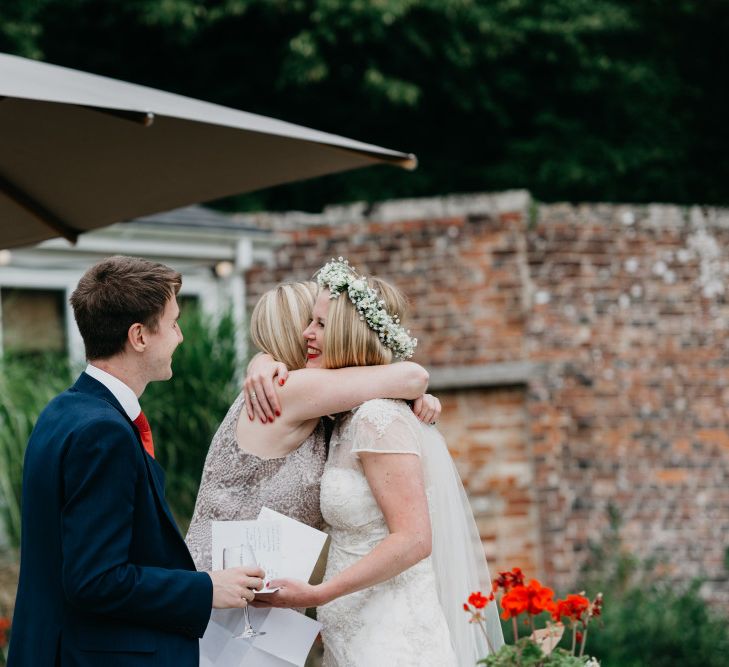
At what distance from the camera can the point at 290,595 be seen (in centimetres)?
306

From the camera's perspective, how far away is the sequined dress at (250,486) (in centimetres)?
330

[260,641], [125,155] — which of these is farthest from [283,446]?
[125,155]

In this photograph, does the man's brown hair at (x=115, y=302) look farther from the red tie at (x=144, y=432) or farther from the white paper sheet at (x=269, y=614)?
the white paper sheet at (x=269, y=614)

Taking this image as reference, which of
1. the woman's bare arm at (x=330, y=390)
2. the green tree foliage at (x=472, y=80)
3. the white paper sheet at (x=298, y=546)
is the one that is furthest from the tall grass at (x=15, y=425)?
the green tree foliage at (x=472, y=80)

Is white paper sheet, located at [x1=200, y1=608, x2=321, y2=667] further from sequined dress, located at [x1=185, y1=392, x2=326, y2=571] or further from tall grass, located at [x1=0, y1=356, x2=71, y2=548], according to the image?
tall grass, located at [x1=0, y1=356, x2=71, y2=548]

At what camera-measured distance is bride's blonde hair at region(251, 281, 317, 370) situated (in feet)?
11.5

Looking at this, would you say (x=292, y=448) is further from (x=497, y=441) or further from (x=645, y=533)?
(x=645, y=533)

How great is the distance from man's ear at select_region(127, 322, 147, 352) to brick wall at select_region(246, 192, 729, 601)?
23.3ft

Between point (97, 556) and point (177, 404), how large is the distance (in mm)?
5401

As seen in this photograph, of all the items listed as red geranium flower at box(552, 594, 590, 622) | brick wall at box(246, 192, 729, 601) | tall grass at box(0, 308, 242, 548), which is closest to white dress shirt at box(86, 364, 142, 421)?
red geranium flower at box(552, 594, 590, 622)

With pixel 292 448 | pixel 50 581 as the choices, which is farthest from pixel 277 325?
pixel 50 581

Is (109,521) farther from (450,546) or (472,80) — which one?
(472,80)

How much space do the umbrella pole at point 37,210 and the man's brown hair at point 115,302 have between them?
1618 millimetres

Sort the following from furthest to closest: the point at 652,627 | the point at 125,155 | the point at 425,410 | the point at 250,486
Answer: the point at 652,627 < the point at 125,155 < the point at 425,410 < the point at 250,486
